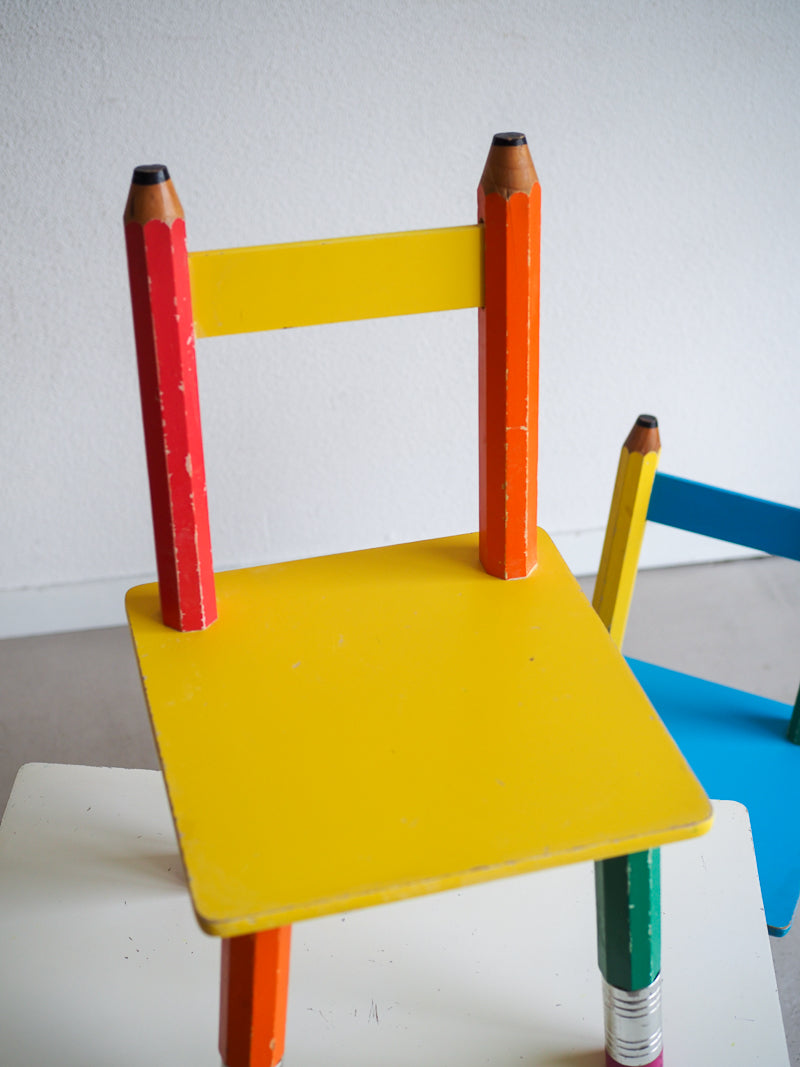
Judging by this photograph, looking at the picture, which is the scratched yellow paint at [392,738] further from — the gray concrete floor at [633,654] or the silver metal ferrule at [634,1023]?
the gray concrete floor at [633,654]

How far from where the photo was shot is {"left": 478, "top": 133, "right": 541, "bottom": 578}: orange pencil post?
29.0 inches

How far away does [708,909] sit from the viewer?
3.03 feet

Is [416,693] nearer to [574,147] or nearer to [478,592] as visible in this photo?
[478,592]

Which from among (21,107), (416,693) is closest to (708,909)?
(416,693)

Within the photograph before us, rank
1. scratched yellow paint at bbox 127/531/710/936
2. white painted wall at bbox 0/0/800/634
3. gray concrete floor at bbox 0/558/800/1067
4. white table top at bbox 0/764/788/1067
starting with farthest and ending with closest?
gray concrete floor at bbox 0/558/800/1067, white painted wall at bbox 0/0/800/634, white table top at bbox 0/764/788/1067, scratched yellow paint at bbox 127/531/710/936

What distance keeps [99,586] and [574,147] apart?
104 centimetres

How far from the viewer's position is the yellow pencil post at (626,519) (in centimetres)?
105

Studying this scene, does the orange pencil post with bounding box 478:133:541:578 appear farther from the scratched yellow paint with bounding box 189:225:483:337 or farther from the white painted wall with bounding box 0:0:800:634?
the white painted wall with bounding box 0:0:800:634

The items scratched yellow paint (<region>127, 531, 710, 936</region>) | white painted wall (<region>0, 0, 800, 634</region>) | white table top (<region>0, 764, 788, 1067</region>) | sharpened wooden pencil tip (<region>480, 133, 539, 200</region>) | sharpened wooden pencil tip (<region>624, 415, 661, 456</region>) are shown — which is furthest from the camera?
white painted wall (<region>0, 0, 800, 634</region>)

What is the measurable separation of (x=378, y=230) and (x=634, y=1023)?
1101 millimetres

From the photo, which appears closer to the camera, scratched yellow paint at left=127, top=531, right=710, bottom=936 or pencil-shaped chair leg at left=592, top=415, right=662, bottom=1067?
scratched yellow paint at left=127, top=531, right=710, bottom=936

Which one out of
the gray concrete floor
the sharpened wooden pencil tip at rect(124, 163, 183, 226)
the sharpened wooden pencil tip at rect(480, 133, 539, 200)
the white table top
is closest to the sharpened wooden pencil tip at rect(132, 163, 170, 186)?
the sharpened wooden pencil tip at rect(124, 163, 183, 226)

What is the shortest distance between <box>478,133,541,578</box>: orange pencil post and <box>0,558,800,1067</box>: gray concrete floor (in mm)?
924

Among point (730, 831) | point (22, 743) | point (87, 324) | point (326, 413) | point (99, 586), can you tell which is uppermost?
point (87, 324)
